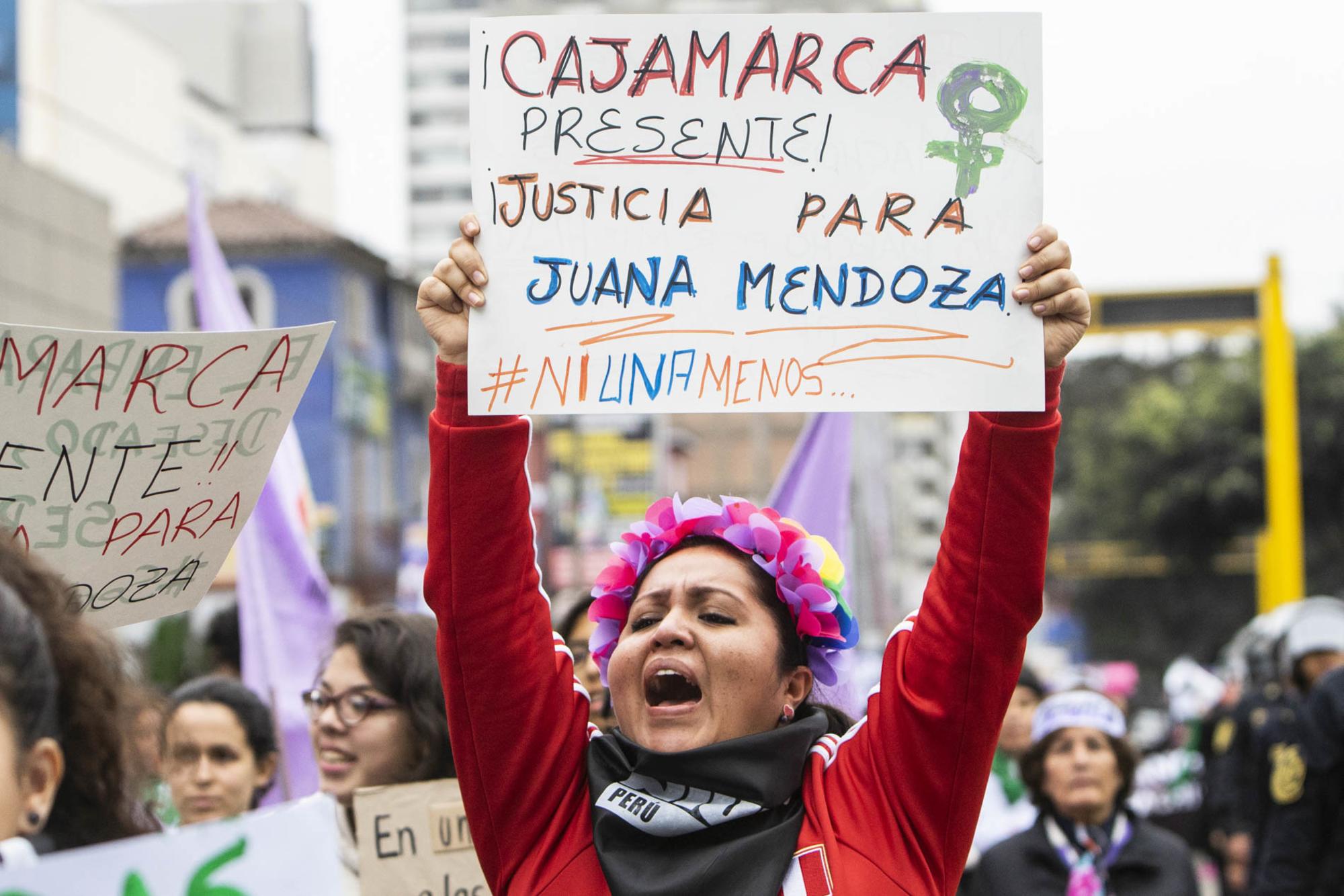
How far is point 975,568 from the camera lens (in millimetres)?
2506

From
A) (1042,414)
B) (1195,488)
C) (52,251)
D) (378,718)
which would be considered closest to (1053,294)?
(1042,414)

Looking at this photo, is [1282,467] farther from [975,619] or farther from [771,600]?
[975,619]

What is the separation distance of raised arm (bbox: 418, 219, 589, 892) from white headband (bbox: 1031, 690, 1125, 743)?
287cm

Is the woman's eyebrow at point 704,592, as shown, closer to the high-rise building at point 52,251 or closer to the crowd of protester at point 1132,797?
the crowd of protester at point 1132,797

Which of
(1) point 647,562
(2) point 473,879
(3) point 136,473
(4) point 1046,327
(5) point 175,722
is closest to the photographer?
(3) point 136,473

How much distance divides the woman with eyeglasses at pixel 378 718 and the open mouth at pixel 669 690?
1158 mm

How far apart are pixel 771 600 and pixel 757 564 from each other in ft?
0.22

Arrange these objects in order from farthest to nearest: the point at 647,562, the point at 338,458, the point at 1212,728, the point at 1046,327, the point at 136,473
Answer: the point at 338,458 < the point at 1212,728 < the point at 647,562 < the point at 1046,327 < the point at 136,473

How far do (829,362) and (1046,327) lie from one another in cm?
34

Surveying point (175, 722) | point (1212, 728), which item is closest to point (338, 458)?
point (1212, 728)

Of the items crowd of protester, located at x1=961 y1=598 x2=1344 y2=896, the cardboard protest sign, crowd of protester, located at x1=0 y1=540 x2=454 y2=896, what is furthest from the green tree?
the cardboard protest sign

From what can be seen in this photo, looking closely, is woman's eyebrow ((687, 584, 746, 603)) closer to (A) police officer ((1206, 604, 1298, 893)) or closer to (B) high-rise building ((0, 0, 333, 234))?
(A) police officer ((1206, 604, 1298, 893))

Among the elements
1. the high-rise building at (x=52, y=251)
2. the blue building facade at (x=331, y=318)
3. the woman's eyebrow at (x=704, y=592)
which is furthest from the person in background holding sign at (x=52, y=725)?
the blue building facade at (x=331, y=318)

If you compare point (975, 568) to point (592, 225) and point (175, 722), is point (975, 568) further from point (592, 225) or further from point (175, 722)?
point (175, 722)
